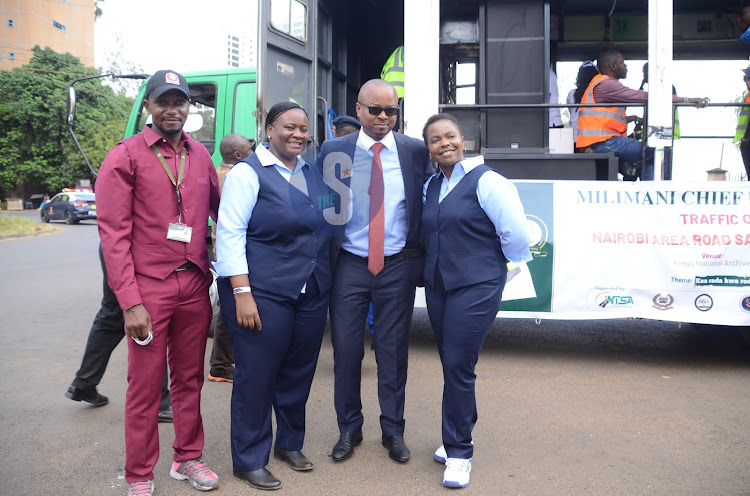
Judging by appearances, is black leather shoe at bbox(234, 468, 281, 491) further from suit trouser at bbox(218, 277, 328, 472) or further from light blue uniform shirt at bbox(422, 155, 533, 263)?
light blue uniform shirt at bbox(422, 155, 533, 263)

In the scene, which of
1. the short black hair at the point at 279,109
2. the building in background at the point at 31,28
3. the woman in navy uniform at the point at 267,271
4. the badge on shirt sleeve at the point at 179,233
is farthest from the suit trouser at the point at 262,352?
the building in background at the point at 31,28

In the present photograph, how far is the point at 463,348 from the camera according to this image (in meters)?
3.12

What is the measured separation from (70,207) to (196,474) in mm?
25596

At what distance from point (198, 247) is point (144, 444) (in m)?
0.96

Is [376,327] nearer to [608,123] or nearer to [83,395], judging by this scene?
[83,395]

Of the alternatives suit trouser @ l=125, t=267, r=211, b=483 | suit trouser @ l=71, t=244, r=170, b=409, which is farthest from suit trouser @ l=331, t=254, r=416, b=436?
suit trouser @ l=71, t=244, r=170, b=409

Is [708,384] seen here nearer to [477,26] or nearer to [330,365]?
[330,365]

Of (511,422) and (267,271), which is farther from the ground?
(267,271)

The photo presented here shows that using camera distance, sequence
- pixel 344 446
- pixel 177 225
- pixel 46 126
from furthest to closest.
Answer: pixel 46 126, pixel 344 446, pixel 177 225

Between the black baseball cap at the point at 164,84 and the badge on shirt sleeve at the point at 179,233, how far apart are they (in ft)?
2.08

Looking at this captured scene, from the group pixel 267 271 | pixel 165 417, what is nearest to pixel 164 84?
pixel 267 271

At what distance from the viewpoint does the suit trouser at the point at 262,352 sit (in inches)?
122

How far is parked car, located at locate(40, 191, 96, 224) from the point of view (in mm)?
25828

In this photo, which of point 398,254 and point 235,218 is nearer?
point 235,218
